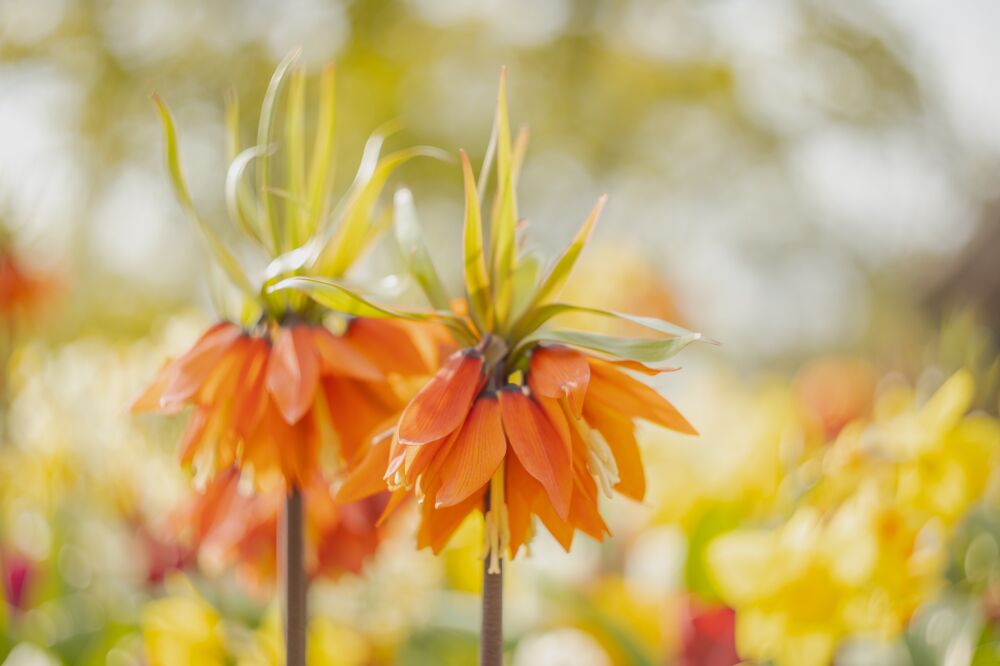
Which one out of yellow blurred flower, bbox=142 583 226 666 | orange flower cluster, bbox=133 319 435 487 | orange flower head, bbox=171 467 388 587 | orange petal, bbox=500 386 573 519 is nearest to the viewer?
orange petal, bbox=500 386 573 519

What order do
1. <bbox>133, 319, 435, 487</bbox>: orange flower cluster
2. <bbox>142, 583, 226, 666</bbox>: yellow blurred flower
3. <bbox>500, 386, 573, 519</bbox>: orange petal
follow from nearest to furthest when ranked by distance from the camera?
<bbox>500, 386, 573, 519</bbox>: orange petal → <bbox>133, 319, 435, 487</bbox>: orange flower cluster → <bbox>142, 583, 226, 666</bbox>: yellow blurred flower

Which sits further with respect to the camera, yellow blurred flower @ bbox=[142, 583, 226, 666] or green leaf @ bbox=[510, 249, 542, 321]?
yellow blurred flower @ bbox=[142, 583, 226, 666]

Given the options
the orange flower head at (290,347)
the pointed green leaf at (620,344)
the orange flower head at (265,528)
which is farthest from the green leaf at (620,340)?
the orange flower head at (265,528)

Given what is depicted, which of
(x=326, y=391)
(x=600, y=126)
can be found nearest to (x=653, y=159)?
(x=600, y=126)

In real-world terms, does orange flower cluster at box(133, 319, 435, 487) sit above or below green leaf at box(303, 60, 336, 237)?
below

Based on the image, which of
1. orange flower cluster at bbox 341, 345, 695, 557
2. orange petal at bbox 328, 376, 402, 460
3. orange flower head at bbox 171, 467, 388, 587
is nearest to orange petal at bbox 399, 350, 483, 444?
orange flower cluster at bbox 341, 345, 695, 557

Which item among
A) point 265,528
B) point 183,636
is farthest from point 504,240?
point 183,636

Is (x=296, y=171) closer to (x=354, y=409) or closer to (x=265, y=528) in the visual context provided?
(x=354, y=409)

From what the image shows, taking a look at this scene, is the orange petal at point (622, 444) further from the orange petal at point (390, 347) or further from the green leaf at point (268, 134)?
the green leaf at point (268, 134)

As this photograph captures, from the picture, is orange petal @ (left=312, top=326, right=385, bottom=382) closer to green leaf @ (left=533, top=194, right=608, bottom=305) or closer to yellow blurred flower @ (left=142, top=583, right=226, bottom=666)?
green leaf @ (left=533, top=194, right=608, bottom=305)
